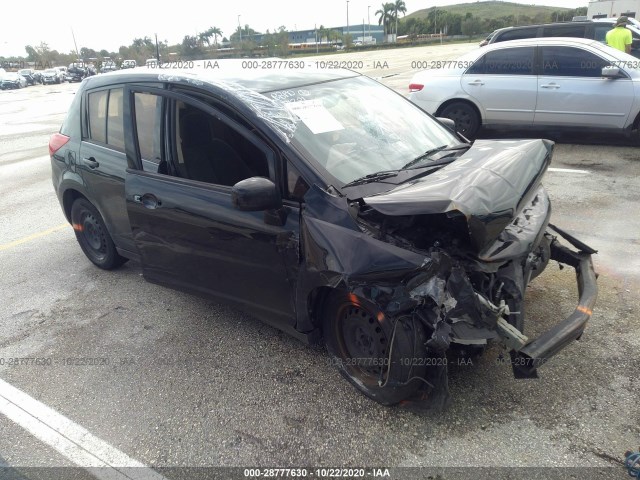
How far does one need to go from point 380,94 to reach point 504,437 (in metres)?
2.57

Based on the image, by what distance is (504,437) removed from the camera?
2.50 metres

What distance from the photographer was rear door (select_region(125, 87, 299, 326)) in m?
2.93

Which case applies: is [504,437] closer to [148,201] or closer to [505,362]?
[505,362]

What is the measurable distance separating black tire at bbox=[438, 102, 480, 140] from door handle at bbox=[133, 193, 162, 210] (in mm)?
6244

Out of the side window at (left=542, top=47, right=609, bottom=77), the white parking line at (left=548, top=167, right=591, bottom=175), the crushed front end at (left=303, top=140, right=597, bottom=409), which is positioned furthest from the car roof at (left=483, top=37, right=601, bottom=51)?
the crushed front end at (left=303, top=140, right=597, bottom=409)

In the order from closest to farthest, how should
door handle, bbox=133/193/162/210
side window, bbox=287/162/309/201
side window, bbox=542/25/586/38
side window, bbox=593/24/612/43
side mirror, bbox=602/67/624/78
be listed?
side window, bbox=287/162/309/201 < door handle, bbox=133/193/162/210 < side mirror, bbox=602/67/624/78 < side window, bbox=542/25/586/38 < side window, bbox=593/24/612/43

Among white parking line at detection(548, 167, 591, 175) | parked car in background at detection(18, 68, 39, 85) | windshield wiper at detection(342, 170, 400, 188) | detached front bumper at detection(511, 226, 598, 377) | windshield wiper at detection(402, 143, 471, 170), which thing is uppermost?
windshield wiper at detection(342, 170, 400, 188)

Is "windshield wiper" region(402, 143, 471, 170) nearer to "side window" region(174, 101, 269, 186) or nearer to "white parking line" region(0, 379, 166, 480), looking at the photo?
"side window" region(174, 101, 269, 186)

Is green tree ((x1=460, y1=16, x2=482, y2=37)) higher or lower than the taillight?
lower

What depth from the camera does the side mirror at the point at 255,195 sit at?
2648 millimetres

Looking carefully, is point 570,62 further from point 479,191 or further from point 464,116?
point 479,191

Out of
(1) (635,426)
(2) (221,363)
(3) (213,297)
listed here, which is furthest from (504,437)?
(3) (213,297)

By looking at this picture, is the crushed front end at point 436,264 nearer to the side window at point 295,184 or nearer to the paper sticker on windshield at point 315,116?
the side window at point 295,184

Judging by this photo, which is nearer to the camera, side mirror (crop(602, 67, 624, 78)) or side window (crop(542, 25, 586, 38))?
side mirror (crop(602, 67, 624, 78))
